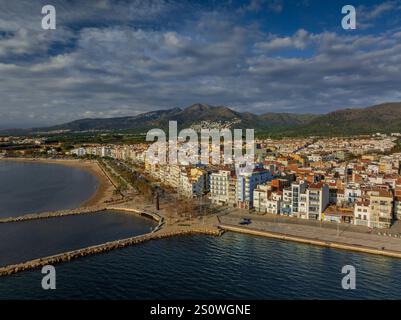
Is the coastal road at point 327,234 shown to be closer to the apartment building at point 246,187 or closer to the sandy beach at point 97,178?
the apartment building at point 246,187

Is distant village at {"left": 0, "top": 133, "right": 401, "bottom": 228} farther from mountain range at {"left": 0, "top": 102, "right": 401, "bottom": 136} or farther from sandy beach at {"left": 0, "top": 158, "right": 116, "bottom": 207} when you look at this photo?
mountain range at {"left": 0, "top": 102, "right": 401, "bottom": 136}

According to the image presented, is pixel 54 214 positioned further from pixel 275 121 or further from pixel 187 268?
pixel 275 121

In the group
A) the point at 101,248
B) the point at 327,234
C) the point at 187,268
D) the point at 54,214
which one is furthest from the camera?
the point at 54,214

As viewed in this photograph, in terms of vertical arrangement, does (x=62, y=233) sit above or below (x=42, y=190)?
below

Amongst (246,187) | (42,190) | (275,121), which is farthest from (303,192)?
(275,121)

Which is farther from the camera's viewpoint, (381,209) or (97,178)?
(97,178)

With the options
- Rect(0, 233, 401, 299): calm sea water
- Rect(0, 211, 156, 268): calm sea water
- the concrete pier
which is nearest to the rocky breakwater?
Rect(0, 211, 156, 268): calm sea water
